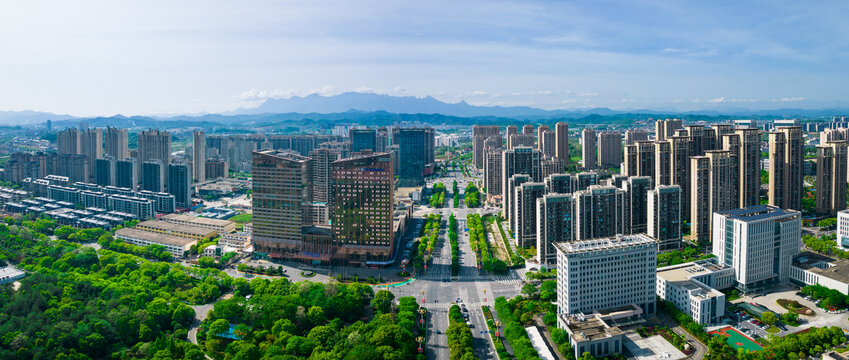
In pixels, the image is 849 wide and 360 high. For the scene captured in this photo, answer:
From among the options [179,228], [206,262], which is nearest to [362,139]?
[179,228]

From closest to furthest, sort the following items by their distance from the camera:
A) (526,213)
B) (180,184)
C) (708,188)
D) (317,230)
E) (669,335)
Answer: (669,335)
(317,230)
(708,188)
(526,213)
(180,184)

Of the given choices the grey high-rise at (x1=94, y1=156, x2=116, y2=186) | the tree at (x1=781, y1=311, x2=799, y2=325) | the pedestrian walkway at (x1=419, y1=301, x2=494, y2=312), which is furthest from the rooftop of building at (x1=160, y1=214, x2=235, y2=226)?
the tree at (x1=781, y1=311, x2=799, y2=325)

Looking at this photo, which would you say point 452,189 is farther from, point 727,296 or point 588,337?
point 588,337

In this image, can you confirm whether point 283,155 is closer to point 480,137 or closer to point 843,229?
point 843,229

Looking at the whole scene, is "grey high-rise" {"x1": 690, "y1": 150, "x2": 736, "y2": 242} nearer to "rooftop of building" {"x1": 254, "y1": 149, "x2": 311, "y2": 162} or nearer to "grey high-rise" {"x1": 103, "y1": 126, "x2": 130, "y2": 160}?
"rooftop of building" {"x1": 254, "y1": 149, "x2": 311, "y2": 162}

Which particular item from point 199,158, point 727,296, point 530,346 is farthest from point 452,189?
point 530,346
